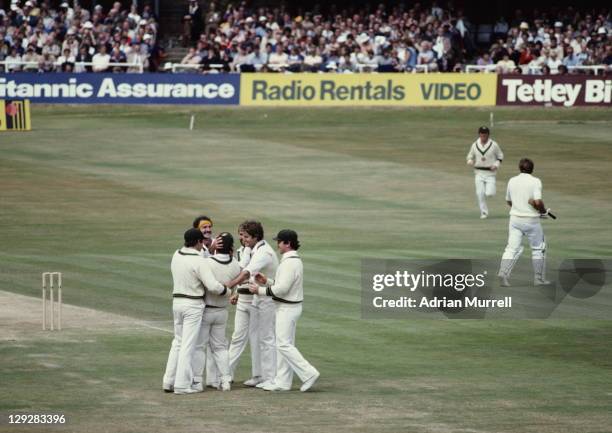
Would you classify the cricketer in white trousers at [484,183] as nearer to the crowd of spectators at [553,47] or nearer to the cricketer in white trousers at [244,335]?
the cricketer in white trousers at [244,335]

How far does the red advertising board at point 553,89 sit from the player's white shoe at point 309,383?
34.9m

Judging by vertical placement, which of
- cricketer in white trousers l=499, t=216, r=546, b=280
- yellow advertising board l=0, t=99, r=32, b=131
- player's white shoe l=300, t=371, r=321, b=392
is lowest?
player's white shoe l=300, t=371, r=321, b=392

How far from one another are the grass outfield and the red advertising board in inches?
22.1

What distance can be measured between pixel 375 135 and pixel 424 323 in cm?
2585

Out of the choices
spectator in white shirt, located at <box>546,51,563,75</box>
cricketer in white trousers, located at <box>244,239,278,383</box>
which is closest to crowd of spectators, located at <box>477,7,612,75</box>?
spectator in white shirt, located at <box>546,51,563,75</box>

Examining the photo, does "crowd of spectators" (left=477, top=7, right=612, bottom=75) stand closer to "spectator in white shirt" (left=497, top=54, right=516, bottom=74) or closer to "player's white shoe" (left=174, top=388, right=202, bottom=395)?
"spectator in white shirt" (left=497, top=54, right=516, bottom=74)

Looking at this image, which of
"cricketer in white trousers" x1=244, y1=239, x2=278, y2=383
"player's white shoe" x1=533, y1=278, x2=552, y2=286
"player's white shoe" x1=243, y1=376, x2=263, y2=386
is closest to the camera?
"cricketer in white trousers" x1=244, y1=239, x2=278, y2=383

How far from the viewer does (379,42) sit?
1961 inches

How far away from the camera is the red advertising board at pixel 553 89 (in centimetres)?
4741

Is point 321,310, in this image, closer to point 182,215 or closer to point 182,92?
point 182,215

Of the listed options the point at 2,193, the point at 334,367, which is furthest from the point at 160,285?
the point at 2,193

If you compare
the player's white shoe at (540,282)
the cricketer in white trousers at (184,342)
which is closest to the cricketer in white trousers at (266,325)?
the cricketer in white trousers at (184,342)

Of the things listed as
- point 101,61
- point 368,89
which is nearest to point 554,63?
point 368,89

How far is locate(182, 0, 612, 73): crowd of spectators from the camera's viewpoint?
1909 inches
